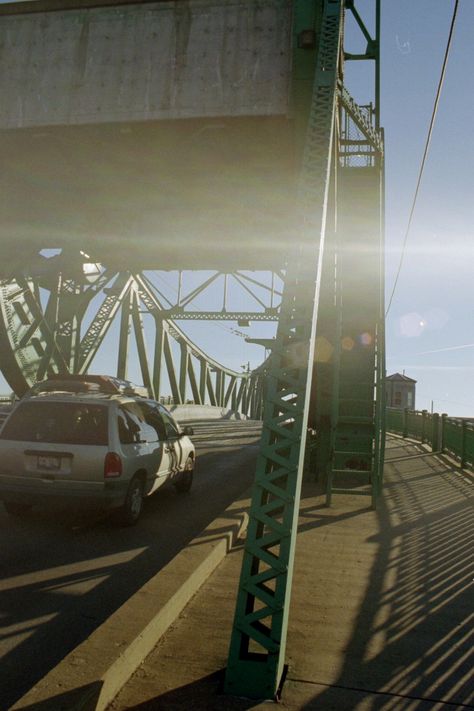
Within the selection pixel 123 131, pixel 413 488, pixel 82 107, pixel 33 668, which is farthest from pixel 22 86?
pixel 33 668

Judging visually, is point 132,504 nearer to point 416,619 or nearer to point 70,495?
point 70,495

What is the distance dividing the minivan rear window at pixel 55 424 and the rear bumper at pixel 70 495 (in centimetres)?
58

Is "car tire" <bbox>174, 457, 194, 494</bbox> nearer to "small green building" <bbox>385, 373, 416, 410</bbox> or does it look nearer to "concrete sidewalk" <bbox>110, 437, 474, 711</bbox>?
"concrete sidewalk" <bbox>110, 437, 474, 711</bbox>

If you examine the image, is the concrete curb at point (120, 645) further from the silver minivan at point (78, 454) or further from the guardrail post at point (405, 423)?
the guardrail post at point (405, 423)

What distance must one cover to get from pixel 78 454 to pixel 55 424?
702mm

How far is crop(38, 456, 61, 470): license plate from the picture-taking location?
7.73 meters

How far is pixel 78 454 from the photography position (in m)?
7.73

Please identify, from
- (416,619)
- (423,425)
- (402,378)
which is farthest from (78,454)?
(402,378)

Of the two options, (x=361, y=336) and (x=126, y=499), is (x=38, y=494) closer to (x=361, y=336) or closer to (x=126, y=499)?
(x=126, y=499)

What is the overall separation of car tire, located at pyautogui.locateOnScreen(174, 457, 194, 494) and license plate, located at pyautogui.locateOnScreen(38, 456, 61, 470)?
11.4 feet

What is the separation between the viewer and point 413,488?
11.6m

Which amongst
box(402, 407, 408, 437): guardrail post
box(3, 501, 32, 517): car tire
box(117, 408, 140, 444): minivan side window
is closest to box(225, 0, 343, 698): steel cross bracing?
box(117, 408, 140, 444): minivan side window

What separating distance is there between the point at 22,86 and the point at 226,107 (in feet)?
16.5

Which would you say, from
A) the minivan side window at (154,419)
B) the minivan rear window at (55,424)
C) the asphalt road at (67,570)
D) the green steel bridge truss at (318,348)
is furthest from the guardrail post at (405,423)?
the minivan rear window at (55,424)
